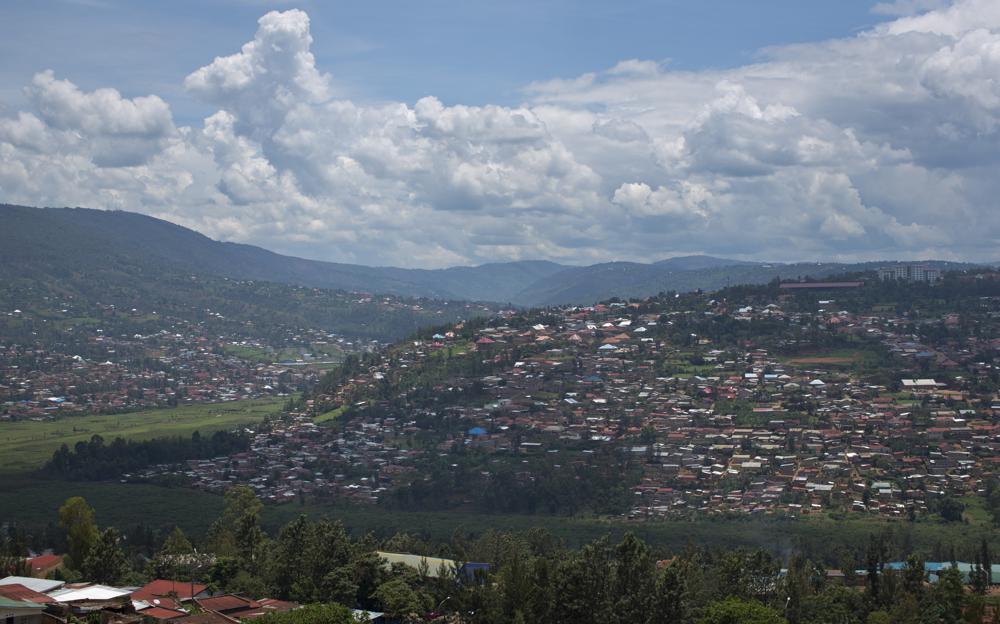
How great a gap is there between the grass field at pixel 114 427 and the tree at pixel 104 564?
41.2 metres

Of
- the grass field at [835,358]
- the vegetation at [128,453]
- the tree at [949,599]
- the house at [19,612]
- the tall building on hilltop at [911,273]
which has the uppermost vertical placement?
the tall building on hilltop at [911,273]

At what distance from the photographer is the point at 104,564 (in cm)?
4578

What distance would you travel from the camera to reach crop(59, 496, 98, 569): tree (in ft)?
162

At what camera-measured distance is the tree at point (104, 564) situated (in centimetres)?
4553

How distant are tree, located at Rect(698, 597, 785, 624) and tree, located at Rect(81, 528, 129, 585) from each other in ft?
77.8

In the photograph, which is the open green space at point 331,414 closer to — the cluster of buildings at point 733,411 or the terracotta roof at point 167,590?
the cluster of buildings at point 733,411

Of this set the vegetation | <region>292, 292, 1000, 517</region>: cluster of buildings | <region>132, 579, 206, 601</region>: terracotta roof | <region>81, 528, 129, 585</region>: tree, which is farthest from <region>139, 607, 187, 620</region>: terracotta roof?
the vegetation

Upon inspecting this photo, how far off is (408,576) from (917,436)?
4777cm

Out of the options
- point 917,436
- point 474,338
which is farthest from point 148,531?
point 474,338

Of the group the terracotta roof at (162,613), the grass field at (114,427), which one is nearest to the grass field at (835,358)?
the grass field at (114,427)

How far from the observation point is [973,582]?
160ft

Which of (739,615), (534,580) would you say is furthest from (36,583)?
(739,615)

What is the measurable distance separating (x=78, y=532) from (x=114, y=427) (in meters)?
62.5

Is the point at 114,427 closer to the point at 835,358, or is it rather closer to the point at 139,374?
the point at 139,374
